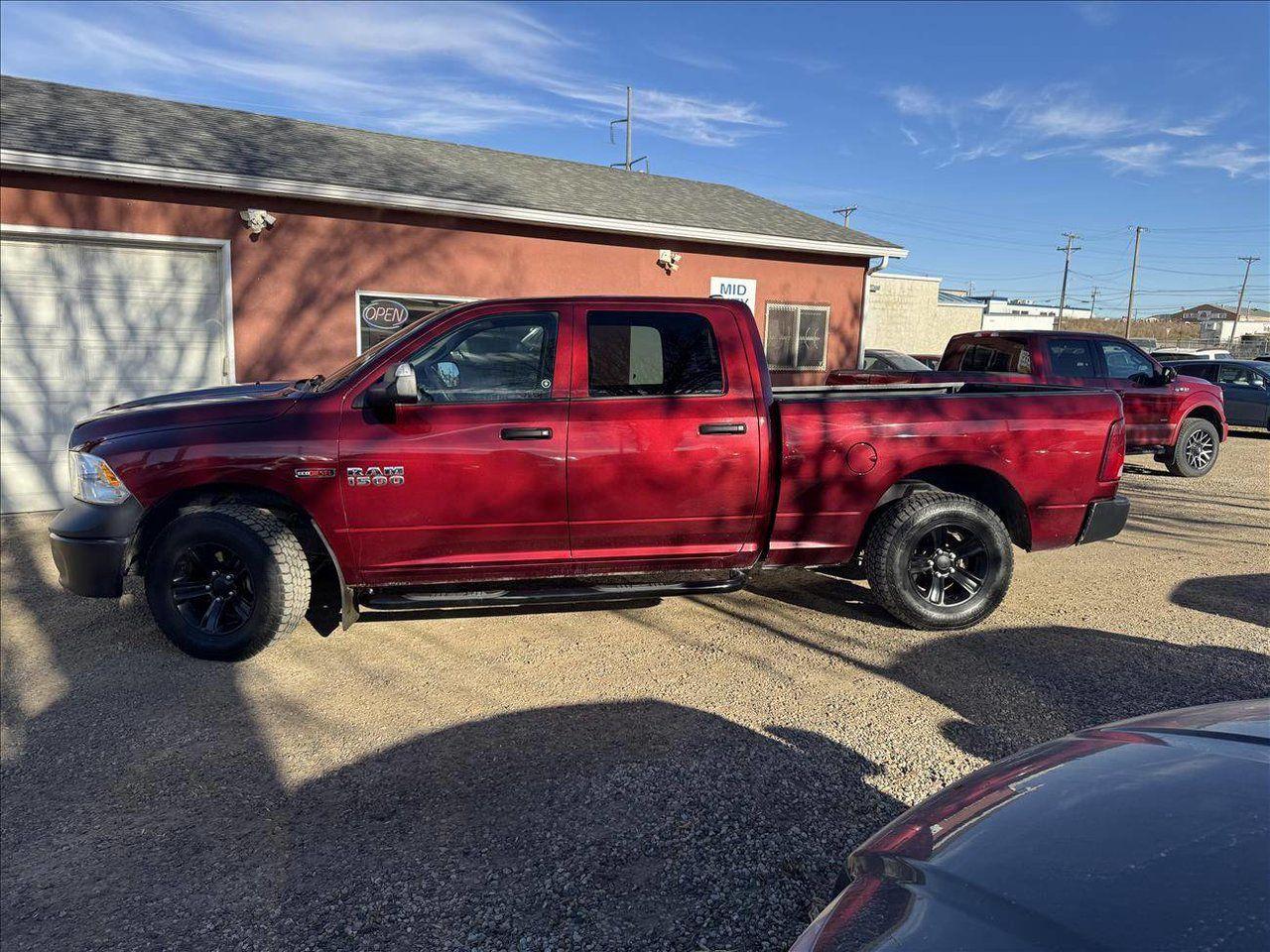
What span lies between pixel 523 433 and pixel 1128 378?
A: 30.2 ft

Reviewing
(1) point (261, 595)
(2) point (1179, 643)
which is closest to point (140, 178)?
(1) point (261, 595)

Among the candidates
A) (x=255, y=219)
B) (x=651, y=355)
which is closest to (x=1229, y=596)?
(x=651, y=355)

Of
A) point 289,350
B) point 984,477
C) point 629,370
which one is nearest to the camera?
point 629,370

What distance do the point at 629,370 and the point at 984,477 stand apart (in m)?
→ 2.32

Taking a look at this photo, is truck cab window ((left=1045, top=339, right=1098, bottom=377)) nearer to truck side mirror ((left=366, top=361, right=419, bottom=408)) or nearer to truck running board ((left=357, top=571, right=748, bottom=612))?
truck running board ((left=357, top=571, right=748, bottom=612))

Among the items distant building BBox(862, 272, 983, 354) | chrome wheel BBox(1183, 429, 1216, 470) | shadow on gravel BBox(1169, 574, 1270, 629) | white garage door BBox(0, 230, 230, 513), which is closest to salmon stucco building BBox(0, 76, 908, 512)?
white garage door BBox(0, 230, 230, 513)

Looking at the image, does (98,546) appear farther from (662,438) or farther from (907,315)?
(907,315)

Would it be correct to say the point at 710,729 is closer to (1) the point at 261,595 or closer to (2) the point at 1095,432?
(1) the point at 261,595

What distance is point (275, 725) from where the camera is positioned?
368 cm

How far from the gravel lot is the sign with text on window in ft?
23.6

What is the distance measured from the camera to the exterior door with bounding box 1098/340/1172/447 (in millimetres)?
10134

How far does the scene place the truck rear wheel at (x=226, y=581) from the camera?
164 inches

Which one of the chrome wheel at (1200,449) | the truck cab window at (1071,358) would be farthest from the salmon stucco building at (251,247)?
the chrome wheel at (1200,449)

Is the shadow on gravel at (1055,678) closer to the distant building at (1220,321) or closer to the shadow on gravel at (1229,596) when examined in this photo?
the shadow on gravel at (1229,596)
